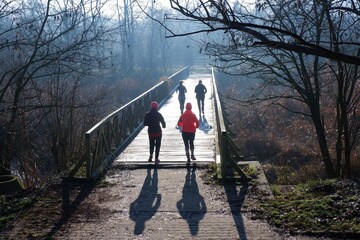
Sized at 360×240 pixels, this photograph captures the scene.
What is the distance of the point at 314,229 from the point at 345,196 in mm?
1397

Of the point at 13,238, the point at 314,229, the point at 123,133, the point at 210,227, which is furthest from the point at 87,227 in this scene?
the point at 123,133

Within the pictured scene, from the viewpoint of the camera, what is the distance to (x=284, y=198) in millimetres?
8195

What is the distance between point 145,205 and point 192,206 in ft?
2.54

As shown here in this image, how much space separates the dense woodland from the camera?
6.61m

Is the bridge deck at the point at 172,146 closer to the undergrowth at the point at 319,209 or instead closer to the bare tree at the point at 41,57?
the bare tree at the point at 41,57

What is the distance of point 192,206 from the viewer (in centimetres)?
792

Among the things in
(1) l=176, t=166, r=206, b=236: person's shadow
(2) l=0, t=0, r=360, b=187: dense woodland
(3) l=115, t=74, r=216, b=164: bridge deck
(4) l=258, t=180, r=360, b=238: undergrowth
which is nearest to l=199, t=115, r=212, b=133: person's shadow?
(3) l=115, t=74, r=216, b=164: bridge deck

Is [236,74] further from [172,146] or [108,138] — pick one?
[108,138]

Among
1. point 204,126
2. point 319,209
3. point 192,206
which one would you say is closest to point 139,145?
point 204,126

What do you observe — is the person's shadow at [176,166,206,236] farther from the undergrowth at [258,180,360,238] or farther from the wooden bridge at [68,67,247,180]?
the undergrowth at [258,180,360,238]

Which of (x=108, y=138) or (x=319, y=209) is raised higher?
(x=108, y=138)

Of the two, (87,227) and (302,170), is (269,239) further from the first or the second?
(302,170)

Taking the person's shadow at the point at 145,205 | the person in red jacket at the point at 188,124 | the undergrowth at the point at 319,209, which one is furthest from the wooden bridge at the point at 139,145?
the undergrowth at the point at 319,209

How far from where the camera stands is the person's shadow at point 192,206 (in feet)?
23.4
